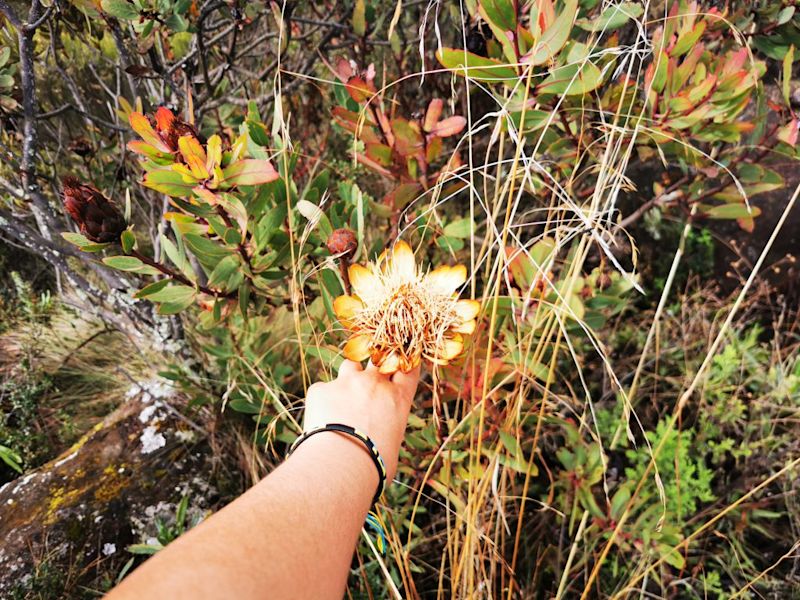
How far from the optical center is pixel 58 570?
1.12 meters

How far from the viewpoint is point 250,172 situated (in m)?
0.82

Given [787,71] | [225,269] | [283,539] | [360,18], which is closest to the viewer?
[283,539]

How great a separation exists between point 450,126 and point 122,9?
65cm

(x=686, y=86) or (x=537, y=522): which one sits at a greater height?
(x=686, y=86)

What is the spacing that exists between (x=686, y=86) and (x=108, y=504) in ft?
5.23

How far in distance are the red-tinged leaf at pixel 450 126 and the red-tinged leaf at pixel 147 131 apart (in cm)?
52

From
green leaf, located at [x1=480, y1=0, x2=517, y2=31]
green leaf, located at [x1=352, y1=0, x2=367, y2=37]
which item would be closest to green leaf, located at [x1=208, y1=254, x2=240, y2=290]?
green leaf, located at [x1=480, y1=0, x2=517, y2=31]

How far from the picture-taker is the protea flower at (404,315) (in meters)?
0.72

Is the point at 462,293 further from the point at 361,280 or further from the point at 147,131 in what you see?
the point at 147,131

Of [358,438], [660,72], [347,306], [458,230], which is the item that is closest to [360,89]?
[458,230]

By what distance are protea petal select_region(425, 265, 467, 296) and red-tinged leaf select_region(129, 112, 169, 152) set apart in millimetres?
476

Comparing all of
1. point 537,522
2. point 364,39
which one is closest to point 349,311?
point 364,39

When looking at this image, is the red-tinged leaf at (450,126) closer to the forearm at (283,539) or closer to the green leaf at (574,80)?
the green leaf at (574,80)

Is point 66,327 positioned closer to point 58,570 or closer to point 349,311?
point 58,570
